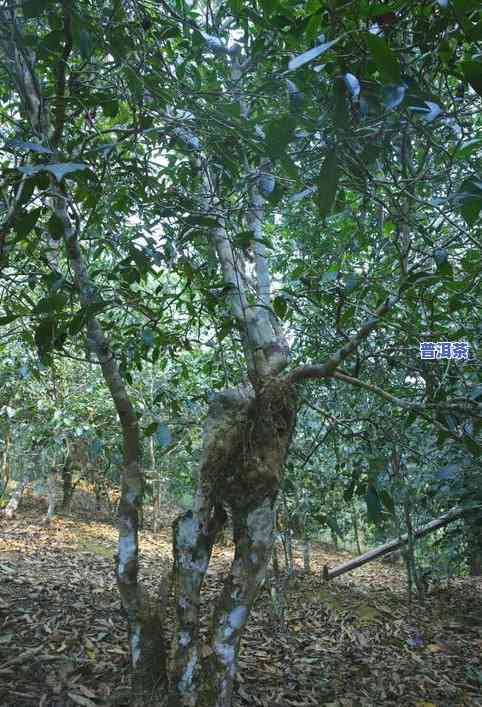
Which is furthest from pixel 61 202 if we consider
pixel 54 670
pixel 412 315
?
pixel 54 670

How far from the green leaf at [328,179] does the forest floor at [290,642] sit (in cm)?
191

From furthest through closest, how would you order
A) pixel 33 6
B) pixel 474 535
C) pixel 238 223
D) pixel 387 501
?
pixel 474 535 < pixel 238 223 < pixel 387 501 < pixel 33 6

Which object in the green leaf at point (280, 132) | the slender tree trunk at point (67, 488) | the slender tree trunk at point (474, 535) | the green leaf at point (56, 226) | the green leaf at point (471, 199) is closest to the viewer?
the green leaf at point (280, 132)

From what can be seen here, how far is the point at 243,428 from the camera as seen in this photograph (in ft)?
5.95

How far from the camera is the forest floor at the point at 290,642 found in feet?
6.91

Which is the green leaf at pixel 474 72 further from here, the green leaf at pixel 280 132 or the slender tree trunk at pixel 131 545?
the slender tree trunk at pixel 131 545

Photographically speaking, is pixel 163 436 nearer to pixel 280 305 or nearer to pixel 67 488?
pixel 280 305


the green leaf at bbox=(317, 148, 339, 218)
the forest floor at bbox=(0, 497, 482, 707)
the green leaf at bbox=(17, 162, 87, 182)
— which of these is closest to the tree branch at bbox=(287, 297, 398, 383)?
the green leaf at bbox=(317, 148, 339, 218)

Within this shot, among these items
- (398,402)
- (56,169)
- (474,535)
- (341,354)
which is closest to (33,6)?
(56,169)

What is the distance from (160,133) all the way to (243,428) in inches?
49.0

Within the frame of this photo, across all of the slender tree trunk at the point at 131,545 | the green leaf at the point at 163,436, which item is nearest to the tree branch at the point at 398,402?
the green leaf at the point at 163,436

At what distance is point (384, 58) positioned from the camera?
33.3 inches

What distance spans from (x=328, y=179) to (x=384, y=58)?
299mm

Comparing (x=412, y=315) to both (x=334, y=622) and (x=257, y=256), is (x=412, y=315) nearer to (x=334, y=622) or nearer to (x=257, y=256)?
(x=257, y=256)
